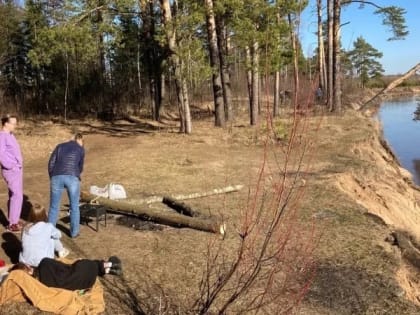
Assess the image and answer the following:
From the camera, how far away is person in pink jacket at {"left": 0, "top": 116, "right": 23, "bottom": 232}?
8352 millimetres

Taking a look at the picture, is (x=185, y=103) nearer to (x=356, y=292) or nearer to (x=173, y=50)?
(x=173, y=50)

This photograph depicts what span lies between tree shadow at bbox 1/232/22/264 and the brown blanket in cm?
148

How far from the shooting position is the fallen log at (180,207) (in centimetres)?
993

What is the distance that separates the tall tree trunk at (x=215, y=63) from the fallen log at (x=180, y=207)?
10424 millimetres

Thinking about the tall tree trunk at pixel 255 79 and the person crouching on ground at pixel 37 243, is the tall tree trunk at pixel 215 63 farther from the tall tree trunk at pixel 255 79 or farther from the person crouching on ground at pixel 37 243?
the person crouching on ground at pixel 37 243

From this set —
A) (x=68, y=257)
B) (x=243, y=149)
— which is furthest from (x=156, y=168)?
(x=68, y=257)

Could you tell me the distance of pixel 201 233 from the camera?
902cm

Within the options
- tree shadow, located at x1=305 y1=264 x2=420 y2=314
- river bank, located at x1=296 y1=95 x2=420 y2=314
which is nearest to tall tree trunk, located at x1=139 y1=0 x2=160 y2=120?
river bank, located at x1=296 y1=95 x2=420 y2=314

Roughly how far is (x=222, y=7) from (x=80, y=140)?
1249 cm

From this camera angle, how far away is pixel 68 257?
756 cm

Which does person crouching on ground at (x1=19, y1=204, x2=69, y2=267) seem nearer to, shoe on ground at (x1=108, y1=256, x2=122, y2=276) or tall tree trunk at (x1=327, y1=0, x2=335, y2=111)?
shoe on ground at (x1=108, y1=256, x2=122, y2=276)

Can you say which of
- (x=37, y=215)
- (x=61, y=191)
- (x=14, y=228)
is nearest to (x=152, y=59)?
(x=14, y=228)

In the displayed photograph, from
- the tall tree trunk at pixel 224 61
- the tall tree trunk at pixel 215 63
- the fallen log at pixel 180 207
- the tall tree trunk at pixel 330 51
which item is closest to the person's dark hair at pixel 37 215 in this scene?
the fallen log at pixel 180 207

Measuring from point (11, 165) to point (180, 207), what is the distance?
3363 mm
